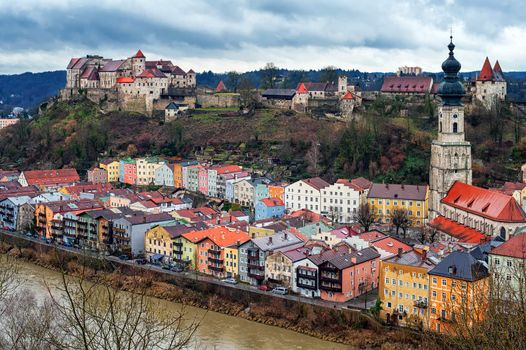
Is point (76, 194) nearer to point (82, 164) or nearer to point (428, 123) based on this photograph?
point (82, 164)

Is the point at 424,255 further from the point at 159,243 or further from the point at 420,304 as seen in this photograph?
the point at 159,243

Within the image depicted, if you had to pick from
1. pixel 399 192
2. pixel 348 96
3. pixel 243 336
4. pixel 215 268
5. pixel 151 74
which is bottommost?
pixel 243 336

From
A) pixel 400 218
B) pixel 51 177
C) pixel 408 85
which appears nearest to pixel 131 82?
pixel 51 177

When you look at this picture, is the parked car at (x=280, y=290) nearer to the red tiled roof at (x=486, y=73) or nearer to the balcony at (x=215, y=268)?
the balcony at (x=215, y=268)

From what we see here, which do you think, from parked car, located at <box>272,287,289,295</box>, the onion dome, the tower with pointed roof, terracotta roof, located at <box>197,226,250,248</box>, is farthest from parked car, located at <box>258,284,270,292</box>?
the tower with pointed roof

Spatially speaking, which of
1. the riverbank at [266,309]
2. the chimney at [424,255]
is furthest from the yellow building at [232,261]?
the chimney at [424,255]

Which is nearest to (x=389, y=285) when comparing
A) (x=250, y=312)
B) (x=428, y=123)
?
(x=250, y=312)
